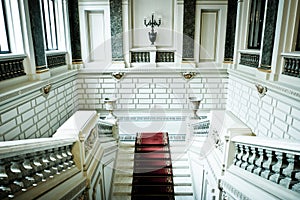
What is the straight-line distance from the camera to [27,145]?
2.13 meters

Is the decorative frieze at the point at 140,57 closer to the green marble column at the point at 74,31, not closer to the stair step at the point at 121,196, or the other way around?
the green marble column at the point at 74,31

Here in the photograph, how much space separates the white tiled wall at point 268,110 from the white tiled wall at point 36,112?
6.20 metres

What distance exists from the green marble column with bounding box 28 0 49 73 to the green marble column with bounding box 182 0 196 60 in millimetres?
5333

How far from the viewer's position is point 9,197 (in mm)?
1944

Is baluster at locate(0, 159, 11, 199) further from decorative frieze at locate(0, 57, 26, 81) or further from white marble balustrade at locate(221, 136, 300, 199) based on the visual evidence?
decorative frieze at locate(0, 57, 26, 81)

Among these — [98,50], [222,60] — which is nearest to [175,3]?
[222,60]

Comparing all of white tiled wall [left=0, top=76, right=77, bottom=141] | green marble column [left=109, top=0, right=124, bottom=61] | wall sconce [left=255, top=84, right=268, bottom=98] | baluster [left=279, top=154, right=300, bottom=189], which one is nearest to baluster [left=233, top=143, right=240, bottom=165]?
baluster [left=279, top=154, right=300, bottom=189]

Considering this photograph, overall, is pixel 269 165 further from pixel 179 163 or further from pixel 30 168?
pixel 179 163

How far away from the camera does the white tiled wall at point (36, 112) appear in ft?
16.0

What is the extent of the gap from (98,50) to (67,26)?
1496mm

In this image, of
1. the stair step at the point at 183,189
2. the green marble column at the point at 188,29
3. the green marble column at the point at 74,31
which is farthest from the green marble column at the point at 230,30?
the green marble column at the point at 74,31

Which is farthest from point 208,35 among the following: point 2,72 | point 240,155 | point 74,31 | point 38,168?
point 38,168

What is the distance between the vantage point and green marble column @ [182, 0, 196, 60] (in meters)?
8.88

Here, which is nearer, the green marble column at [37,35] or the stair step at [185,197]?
the stair step at [185,197]
